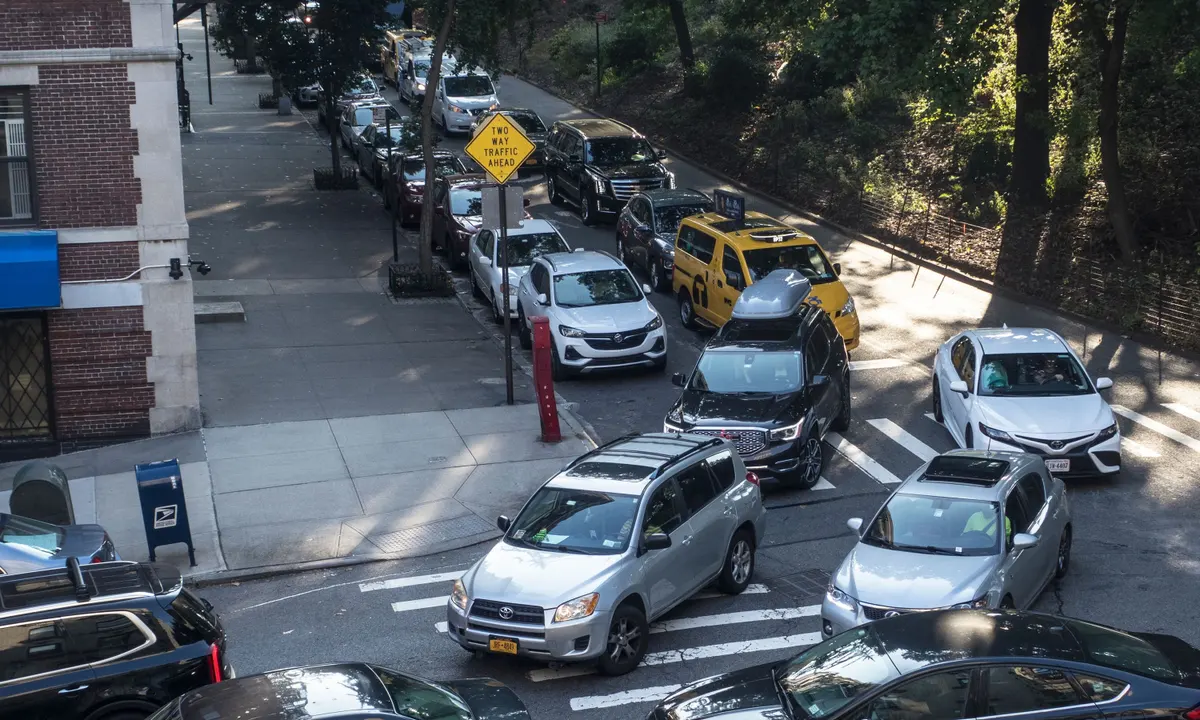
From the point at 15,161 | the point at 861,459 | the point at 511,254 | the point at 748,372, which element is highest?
the point at 15,161

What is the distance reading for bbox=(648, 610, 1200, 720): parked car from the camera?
25.1 ft

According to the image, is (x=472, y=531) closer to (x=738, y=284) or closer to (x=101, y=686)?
(x=101, y=686)

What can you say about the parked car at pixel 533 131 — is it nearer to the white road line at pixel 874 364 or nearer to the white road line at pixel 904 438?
the white road line at pixel 874 364

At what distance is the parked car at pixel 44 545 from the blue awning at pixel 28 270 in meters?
5.52

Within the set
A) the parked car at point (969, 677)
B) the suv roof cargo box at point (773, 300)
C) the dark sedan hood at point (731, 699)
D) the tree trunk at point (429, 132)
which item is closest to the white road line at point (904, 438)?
the suv roof cargo box at point (773, 300)

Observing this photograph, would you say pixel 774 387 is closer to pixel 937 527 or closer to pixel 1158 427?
pixel 937 527

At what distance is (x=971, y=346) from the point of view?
17.3m

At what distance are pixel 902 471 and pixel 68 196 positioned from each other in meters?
11.9

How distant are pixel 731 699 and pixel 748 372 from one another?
8.73 metres

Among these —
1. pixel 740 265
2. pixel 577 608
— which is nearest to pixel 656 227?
pixel 740 265

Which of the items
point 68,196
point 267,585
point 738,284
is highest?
point 68,196

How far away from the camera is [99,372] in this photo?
18297 mm

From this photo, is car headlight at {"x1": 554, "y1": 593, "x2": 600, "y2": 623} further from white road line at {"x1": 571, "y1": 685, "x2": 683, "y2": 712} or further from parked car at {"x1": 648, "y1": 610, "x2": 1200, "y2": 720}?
parked car at {"x1": 648, "y1": 610, "x2": 1200, "y2": 720}

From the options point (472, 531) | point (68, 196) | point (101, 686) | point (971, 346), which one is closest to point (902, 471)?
point (971, 346)
